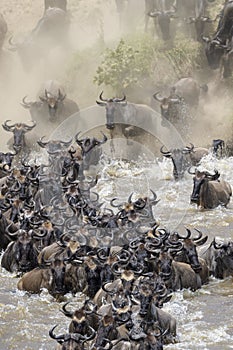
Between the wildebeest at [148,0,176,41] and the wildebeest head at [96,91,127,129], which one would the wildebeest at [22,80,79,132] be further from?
the wildebeest at [148,0,176,41]

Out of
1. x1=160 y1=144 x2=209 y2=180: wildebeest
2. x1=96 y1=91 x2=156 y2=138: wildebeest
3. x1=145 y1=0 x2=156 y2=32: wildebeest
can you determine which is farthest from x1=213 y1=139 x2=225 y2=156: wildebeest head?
x1=145 y1=0 x2=156 y2=32: wildebeest

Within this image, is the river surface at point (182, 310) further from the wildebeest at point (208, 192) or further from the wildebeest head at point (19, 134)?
the wildebeest head at point (19, 134)

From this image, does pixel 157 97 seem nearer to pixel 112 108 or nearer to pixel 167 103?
pixel 167 103

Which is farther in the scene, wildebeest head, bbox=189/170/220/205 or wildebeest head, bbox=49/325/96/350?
wildebeest head, bbox=189/170/220/205

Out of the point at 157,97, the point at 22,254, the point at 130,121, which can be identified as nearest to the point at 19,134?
the point at 130,121

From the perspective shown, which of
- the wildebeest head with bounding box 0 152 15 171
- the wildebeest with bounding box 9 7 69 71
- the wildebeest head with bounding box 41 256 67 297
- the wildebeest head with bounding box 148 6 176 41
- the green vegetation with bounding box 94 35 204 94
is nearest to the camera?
the wildebeest head with bounding box 41 256 67 297

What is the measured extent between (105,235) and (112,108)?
1150cm

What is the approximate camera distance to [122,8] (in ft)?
133

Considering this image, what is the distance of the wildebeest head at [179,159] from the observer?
28406mm

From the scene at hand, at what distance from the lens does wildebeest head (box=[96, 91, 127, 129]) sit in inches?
1237

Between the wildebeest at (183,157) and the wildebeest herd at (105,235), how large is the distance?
34mm

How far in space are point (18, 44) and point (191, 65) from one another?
8.32 metres

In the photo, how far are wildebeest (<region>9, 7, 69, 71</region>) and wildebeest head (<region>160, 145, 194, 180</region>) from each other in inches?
456

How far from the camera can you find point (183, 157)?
28.7 metres
